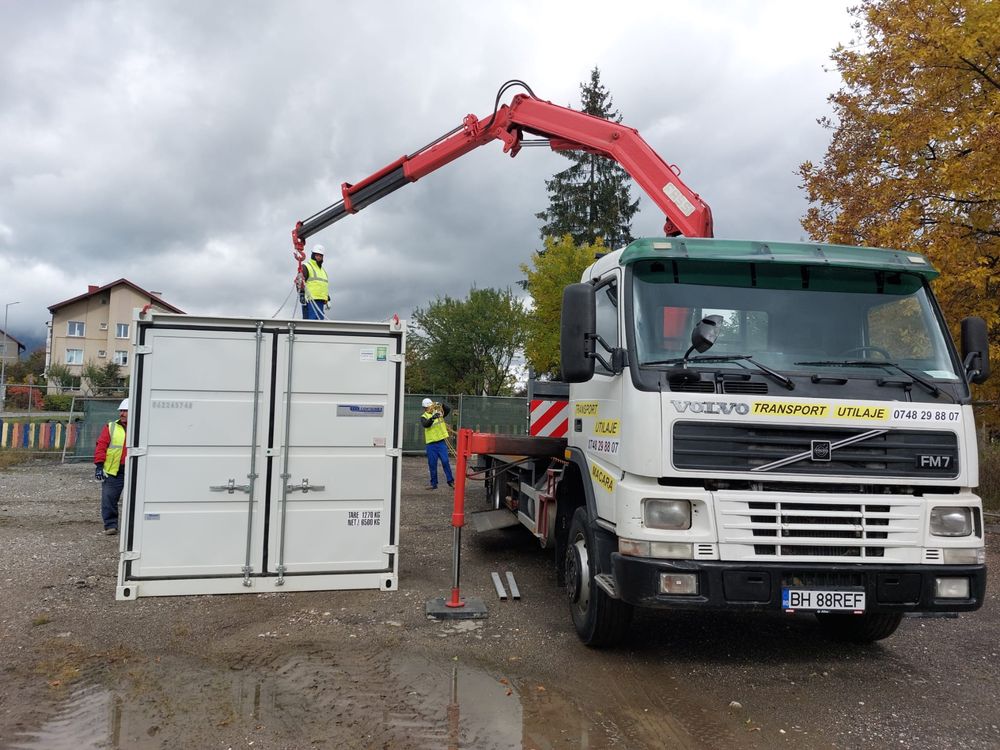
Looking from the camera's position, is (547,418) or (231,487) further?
(547,418)

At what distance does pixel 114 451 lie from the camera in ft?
27.9

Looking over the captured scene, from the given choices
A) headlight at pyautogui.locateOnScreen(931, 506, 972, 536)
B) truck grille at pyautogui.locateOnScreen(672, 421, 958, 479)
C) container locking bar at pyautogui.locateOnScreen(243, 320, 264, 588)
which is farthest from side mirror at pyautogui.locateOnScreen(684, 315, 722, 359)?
container locking bar at pyautogui.locateOnScreen(243, 320, 264, 588)

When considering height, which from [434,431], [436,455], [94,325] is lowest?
[436,455]

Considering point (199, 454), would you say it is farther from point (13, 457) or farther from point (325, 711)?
point (13, 457)

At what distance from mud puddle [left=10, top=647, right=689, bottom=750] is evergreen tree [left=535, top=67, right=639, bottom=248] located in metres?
33.9

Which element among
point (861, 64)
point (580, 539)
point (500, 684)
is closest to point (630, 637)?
point (580, 539)

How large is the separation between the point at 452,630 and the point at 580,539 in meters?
1.23

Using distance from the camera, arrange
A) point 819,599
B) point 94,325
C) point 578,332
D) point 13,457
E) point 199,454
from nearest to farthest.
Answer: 1. point 819,599
2. point 578,332
3. point 199,454
4. point 13,457
5. point 94,325

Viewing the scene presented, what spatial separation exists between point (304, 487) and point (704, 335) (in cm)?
372

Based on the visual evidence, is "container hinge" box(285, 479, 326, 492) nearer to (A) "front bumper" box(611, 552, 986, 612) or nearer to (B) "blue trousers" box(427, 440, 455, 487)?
(A) "front bumper" box(611, 552, 986, 612)

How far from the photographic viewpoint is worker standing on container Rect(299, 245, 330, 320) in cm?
790

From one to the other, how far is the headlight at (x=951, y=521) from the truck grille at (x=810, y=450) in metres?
0.22

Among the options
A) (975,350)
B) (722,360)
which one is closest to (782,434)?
(722,360)

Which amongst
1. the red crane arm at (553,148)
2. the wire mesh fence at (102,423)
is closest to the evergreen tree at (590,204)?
the wire mesh fence at (102,423)
